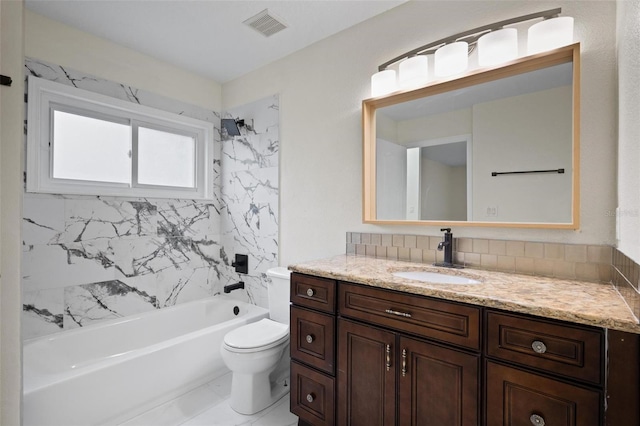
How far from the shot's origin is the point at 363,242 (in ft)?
6.72

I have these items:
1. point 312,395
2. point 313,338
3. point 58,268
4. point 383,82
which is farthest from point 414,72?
point 58,268

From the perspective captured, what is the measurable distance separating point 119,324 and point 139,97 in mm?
1851

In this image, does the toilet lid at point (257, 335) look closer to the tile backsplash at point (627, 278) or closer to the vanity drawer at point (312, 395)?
the vanity drawer at point (312, 395)

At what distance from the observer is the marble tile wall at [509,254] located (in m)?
1.33

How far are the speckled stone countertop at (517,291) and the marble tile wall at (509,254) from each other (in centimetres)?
6

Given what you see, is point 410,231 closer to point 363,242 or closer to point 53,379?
point 363,242

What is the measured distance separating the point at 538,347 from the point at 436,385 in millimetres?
406

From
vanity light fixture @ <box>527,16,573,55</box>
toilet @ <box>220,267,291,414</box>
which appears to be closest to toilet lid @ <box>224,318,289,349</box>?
toilet @ <box>220,267,291,414</box>

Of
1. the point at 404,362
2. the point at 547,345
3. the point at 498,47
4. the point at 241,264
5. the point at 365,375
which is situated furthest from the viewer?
the point at 241,264

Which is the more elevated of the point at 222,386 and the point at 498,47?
the point at 498,47

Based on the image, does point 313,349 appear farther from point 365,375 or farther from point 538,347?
point 538,347

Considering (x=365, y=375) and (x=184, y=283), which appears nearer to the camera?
(x=365, y=375)

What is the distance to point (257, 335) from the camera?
1.98m

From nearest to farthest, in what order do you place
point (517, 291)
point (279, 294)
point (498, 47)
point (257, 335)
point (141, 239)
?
1. point (517, 291)
2. point (498, 47)
3. point (257, 335)
4. point (279, 294)
5. point (141, 239)
